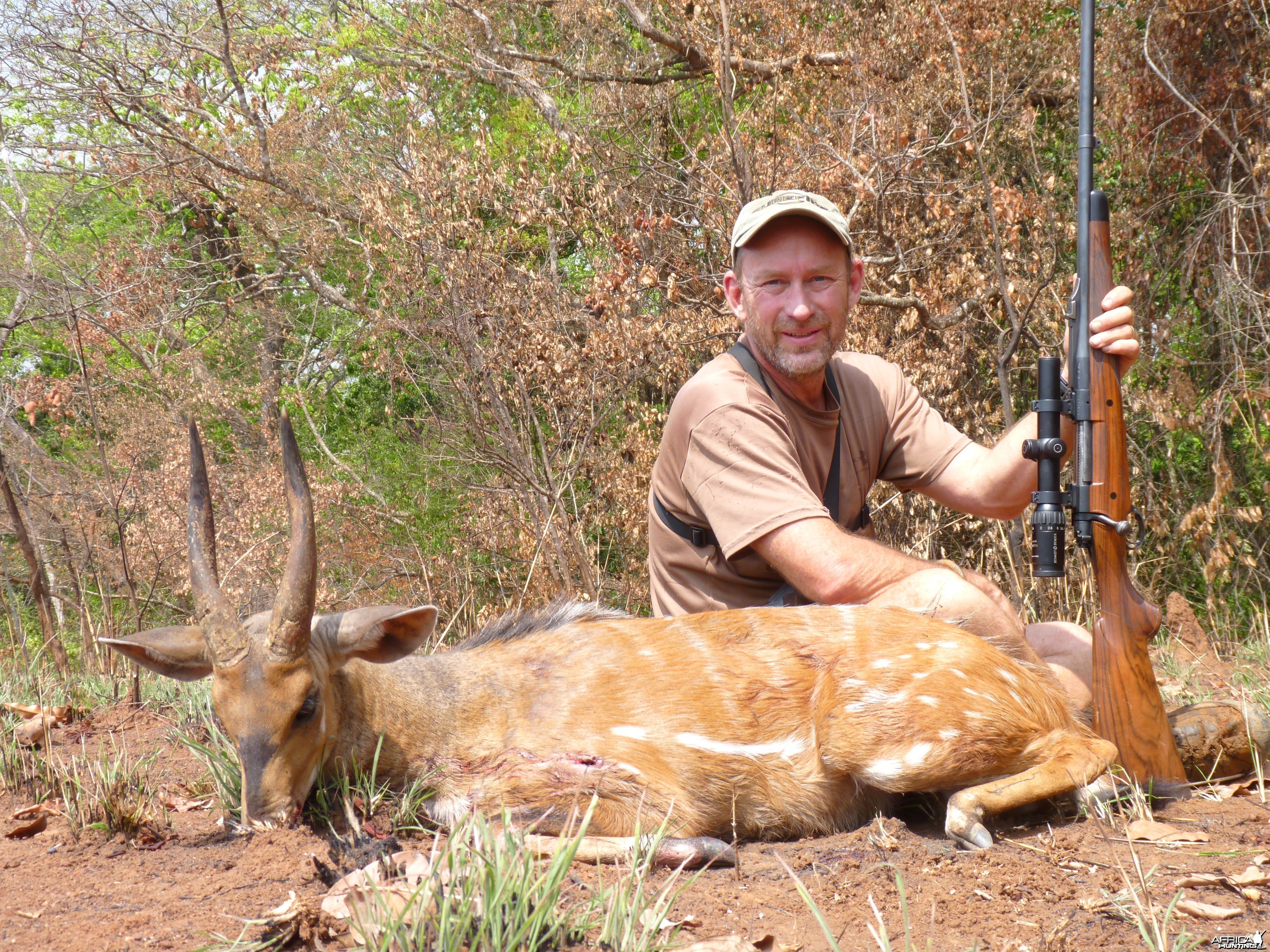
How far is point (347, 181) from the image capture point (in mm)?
11812

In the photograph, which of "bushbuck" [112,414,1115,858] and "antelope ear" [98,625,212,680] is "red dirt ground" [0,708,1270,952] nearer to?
"bushbuck" [112,414,1115,858]

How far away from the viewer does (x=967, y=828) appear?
349cm

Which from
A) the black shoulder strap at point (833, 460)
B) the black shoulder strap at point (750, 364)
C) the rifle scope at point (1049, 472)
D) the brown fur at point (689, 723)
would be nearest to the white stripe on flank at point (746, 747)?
the brown fur at point (689, 723)

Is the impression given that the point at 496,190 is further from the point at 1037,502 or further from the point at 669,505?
the point at 1037,502

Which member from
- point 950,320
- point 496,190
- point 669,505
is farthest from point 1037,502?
point 496,190

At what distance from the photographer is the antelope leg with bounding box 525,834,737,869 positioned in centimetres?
342

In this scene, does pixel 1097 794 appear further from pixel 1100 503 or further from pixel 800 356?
pixel 800 356

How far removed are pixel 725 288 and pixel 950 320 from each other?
4072 mm

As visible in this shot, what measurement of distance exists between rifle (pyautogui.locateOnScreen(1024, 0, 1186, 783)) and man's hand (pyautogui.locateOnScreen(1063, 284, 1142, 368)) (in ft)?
0.09

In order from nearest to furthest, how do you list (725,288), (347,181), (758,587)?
(758,587) < (725,288) < (347,181)

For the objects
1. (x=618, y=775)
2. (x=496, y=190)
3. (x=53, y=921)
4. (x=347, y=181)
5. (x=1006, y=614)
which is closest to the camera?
(x=53, y=921)

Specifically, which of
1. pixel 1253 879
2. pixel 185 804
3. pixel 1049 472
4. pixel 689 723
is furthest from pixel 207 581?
pixel 1253 879

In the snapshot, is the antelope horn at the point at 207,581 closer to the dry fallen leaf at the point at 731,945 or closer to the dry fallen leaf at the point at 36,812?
the dry fallen leaf at the point at 36,812

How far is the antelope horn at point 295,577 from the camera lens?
3635mm
